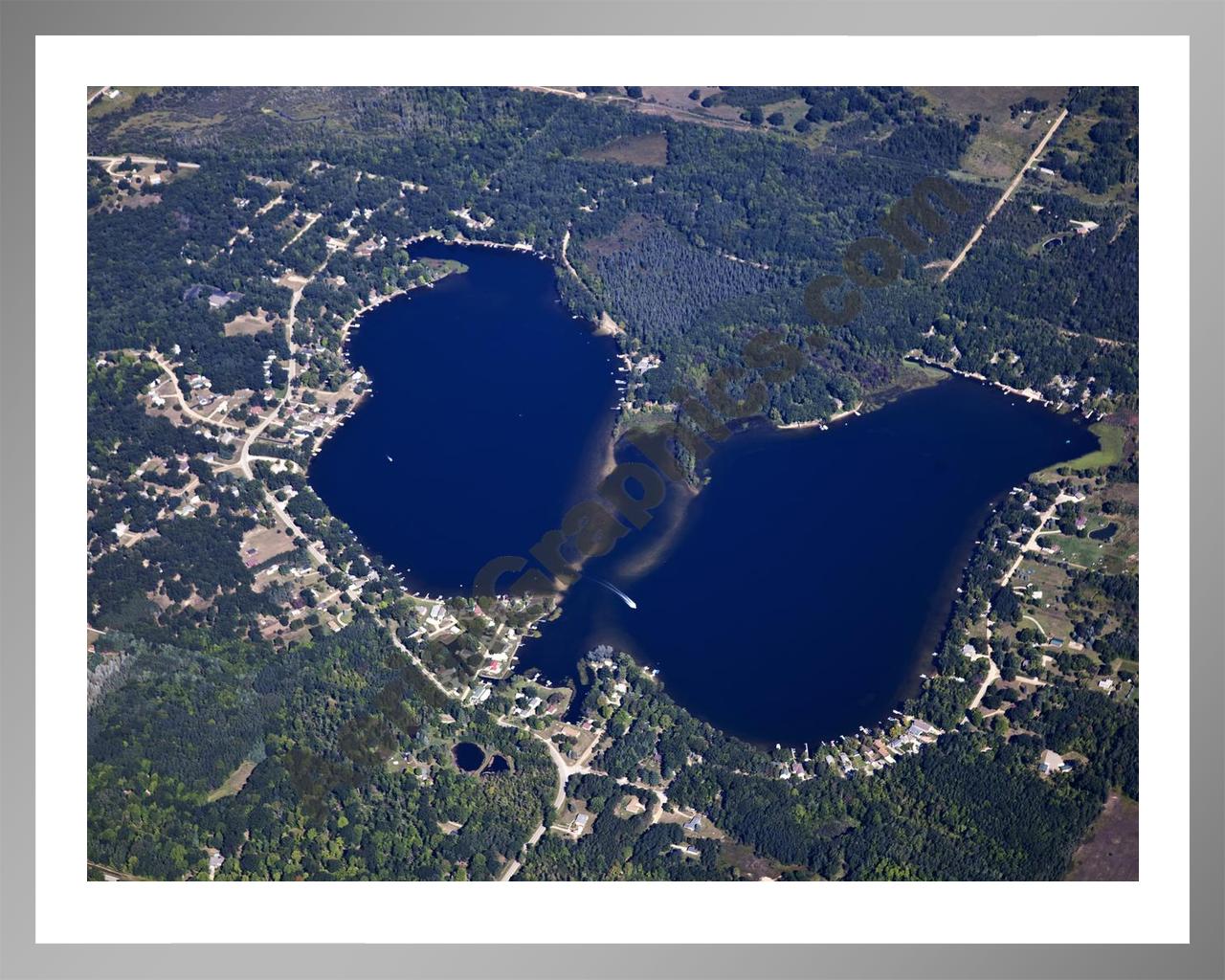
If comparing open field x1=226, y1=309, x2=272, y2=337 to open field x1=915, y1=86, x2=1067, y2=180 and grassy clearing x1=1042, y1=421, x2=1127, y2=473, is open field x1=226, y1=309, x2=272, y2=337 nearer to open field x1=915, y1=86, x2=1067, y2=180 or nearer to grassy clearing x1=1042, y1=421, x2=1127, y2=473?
open field x1=915, y1=86, x2=1067, y2=180

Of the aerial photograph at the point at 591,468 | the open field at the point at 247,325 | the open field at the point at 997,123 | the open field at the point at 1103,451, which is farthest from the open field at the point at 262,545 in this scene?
the open field at the point at 997,123

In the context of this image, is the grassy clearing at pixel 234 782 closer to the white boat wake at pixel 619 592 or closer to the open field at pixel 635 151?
the white boat wake at pixel 619 592

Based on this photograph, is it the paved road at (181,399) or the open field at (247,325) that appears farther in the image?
the open field at (247,325)

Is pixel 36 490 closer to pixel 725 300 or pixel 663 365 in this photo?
pixel 663 365

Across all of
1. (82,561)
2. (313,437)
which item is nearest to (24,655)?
(82,561)

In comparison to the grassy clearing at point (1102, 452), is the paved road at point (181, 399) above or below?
above

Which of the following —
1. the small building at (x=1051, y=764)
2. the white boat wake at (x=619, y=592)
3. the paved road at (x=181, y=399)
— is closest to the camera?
the small building at (x=1051, y=764)

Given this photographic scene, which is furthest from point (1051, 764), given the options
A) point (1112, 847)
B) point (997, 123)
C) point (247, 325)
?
point (247, 325)
